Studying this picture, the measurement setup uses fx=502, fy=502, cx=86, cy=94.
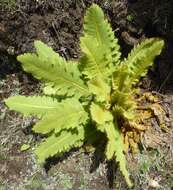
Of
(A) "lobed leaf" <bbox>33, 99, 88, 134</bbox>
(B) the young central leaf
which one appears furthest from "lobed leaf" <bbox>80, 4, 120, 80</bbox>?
(A) "lobed leaf" <bbox>33, 99, 88, 134</bbox>

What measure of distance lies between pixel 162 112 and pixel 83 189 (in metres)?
1.03

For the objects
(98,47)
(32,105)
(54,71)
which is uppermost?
(98,47)

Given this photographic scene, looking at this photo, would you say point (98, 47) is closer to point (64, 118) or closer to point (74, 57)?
point (64, 118)

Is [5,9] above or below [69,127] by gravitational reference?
above

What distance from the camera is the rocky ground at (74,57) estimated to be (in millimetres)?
4641

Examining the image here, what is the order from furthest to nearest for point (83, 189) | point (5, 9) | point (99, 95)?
1. point (5, 9)
2. point (83, 189)
3. point (99, 95)

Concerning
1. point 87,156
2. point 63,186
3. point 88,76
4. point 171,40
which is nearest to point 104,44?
point 88,76

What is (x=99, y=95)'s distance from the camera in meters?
4.32

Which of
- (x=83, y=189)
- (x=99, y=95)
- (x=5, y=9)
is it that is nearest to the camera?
(x=99, y=95)

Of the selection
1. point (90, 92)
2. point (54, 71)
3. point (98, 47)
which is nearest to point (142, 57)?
point (98, 47)

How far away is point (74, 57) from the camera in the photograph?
507 cm

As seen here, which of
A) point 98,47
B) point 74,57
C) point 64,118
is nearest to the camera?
point 98,47

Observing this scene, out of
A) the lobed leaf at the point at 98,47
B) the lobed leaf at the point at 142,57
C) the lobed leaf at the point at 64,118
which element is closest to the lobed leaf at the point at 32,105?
the lobed leaf at the point at 64,118

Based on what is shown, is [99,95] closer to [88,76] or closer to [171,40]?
[88,76]
